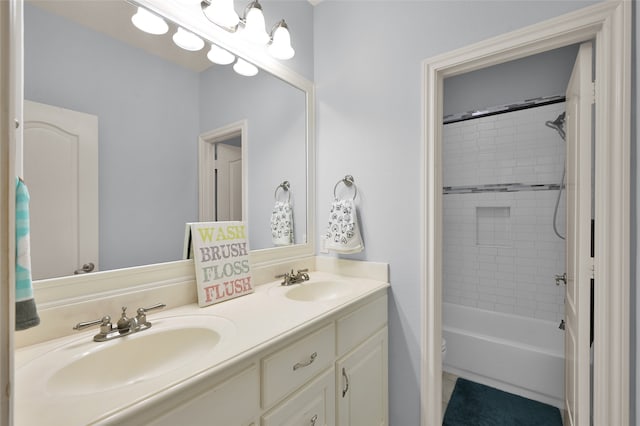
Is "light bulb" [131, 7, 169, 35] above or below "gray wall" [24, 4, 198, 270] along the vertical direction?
above

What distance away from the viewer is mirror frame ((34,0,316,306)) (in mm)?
915

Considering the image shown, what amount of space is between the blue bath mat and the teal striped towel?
78.0 inches

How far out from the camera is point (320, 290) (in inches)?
63.2

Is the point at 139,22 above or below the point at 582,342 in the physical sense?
above

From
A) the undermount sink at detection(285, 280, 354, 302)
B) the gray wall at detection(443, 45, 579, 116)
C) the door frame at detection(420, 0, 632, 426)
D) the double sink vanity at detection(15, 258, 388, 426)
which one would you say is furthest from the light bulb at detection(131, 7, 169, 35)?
the gray wall at detection(443, 45, 579, 116)

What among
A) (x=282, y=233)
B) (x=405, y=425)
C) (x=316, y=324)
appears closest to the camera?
(x=316, y=324)

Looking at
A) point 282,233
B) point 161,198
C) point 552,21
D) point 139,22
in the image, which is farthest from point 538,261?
point 139,22

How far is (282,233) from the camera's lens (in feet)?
5.59

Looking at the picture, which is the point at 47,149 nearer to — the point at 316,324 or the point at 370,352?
the point at 316,324

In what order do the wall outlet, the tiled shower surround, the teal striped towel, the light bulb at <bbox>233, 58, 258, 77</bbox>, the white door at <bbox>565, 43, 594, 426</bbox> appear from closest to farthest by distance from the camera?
1. the teal striped towel
2. the white door at <bbox>565, 43, 594, 426</bbox>
3. the light bulb at <bbox>233, 58, 258, 77</bbox>
4. the wall outlet
5. the tiled shower surround

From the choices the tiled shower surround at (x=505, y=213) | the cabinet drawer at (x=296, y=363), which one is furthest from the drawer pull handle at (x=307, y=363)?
the tiled shower surround at (x=505, y=213)

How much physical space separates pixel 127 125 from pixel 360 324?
123cm

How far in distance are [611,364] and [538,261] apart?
56.5 inches

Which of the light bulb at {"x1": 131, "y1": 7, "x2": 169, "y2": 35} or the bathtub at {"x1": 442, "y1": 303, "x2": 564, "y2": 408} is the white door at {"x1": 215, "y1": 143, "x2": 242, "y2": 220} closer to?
the light bulb at {"x1": 131, "y1": 7, "x2": 169, "y2": 35}
